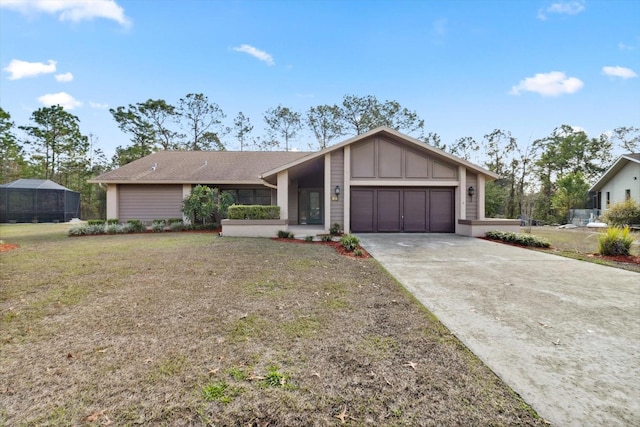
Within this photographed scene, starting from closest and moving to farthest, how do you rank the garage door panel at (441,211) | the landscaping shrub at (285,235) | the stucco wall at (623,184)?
1. the landscaping shrub at (285,235)
2. the garage door panel at (441,211)
3. the stucco wall at (623,184)

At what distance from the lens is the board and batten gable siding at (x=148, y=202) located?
1512cm

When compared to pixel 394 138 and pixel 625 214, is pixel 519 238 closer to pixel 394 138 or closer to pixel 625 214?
pixel 394 138

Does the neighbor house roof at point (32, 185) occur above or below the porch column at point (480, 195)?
above

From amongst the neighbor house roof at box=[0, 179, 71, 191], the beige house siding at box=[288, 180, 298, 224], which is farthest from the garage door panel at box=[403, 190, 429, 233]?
the neighbor house roof at box=[0, 179, 71, 191]

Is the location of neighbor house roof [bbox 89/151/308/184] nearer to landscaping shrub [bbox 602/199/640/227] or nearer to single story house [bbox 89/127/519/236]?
single story house [bbox 89/127/519/236]

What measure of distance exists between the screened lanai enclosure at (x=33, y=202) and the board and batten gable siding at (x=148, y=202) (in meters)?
12.5

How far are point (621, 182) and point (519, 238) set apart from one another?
18.6 m

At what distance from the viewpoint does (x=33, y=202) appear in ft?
71.6

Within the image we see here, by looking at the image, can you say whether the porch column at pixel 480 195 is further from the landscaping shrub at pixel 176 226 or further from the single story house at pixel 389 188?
the landscaping shrub at pixel 176 226

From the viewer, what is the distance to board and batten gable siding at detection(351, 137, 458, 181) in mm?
11805

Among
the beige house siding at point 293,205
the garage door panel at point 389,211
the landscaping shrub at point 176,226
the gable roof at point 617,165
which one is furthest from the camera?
the gable roof at point 617,165

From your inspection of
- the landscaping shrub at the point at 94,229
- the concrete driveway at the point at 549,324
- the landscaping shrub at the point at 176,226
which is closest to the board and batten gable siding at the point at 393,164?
the concrete driveway at the point at 549,324

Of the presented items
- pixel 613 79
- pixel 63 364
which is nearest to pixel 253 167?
pixel 63 364

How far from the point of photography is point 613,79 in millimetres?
15523
